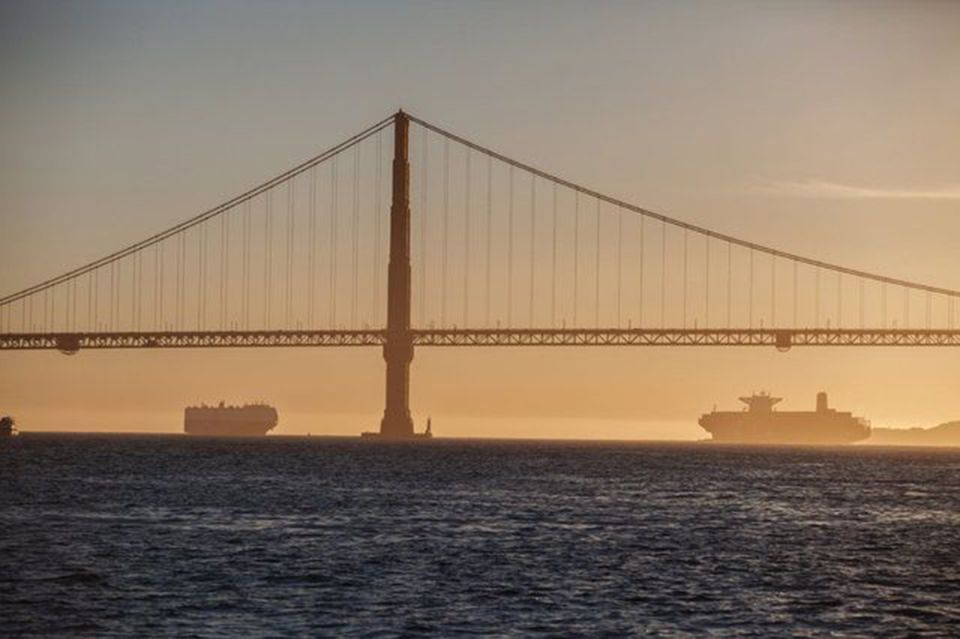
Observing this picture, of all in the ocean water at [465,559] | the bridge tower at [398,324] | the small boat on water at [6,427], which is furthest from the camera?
the small boat on water at [6,427]

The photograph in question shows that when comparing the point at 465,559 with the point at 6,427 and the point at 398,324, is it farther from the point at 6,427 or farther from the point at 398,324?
the point at 6,427

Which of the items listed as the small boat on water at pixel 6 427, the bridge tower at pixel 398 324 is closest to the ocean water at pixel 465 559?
the bridge tower at pixel 398 324

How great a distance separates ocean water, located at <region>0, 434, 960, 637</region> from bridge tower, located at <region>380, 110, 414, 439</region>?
68.1 metres

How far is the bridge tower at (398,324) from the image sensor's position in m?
153

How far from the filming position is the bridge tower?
153 m

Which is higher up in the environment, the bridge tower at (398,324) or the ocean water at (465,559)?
the bridge tower at (398,324)

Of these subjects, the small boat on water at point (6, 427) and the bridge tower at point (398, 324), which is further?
the small boat on water at point (6, 427)

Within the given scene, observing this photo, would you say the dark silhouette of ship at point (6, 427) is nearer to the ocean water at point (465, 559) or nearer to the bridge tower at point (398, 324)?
the bridge tower at point (398, 324)

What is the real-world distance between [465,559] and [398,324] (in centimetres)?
10723

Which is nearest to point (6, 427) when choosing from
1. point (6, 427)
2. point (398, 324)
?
point (6, 427)

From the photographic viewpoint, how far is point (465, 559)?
46219 millimetres

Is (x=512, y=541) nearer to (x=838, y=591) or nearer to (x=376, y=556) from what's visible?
(x=376, y=556)

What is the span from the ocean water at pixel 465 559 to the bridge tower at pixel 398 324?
6806 cm

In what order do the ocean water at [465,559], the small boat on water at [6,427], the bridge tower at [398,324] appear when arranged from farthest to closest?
the small boat on water at [6,427] → the bridge tower at [398,324] → the ocean water at [465,559]
